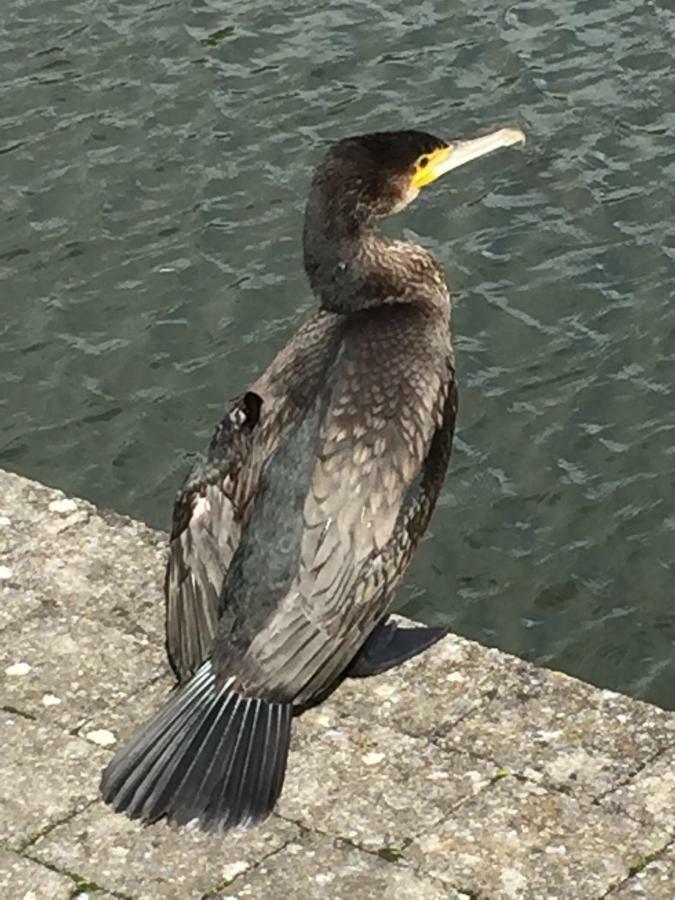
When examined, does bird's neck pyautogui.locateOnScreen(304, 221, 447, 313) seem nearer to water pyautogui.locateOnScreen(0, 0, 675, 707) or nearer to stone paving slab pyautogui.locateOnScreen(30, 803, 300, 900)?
stone paving slab pyautogui.locateOnScreen(30, 803, 300, 900)

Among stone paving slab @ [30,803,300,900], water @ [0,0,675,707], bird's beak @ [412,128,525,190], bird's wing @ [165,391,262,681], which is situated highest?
bird's beak @ [412,128,525,190]

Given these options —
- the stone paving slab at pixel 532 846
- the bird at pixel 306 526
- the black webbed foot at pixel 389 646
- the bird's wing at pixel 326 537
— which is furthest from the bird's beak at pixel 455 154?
the stone paving slab at pixel 532 846

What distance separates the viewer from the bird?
17.7 feet

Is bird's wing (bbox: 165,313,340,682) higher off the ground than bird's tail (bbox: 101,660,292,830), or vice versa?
bird's wing (bbox: 165,313,340,682)

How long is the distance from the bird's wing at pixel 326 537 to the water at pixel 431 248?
2735mm

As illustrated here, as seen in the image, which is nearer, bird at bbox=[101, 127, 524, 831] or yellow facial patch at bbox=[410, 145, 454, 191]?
bird at bbox=[101, 127, 524, 831]

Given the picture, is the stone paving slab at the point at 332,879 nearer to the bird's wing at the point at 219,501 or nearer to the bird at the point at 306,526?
the bird at the point at 306,526

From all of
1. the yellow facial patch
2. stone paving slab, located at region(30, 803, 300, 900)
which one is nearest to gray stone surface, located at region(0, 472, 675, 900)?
stone paving slab, located at region(30, 803, 300, 900)

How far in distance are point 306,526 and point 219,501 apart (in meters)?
0.39

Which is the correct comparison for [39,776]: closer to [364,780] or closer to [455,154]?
[364,780]

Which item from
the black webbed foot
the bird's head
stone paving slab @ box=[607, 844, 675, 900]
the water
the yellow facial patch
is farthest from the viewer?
the water

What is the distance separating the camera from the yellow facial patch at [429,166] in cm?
650

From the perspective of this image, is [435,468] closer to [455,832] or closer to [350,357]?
[350,357]

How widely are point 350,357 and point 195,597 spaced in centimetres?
78
